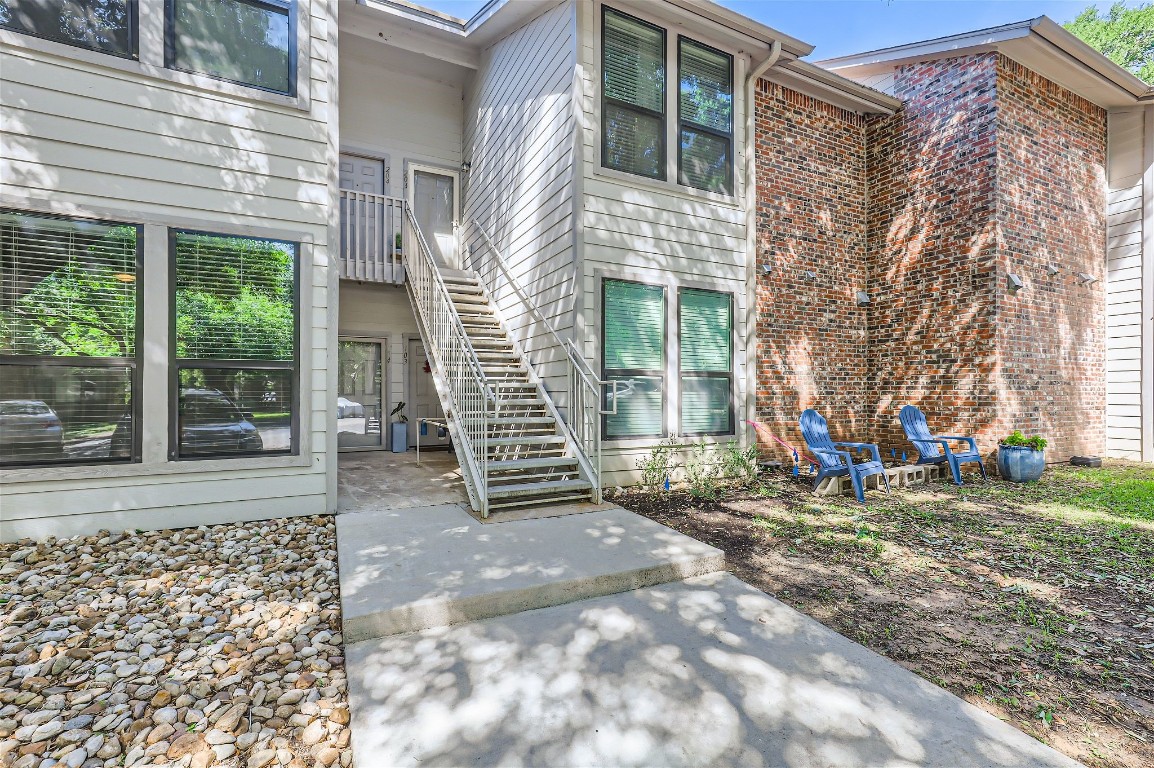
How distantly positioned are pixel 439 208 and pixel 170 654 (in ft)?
24.6

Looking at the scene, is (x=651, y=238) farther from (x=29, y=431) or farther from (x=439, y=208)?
(x=29, y=431)

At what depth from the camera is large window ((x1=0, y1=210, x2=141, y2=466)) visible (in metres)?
3.62

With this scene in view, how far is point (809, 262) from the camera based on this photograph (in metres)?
7.31

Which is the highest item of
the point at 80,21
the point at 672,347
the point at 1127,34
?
the point at 1127,34

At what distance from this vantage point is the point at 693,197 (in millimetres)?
6086

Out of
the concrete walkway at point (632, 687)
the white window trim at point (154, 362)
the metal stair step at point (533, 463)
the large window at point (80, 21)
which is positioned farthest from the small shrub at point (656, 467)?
the large window at point (80, 21)

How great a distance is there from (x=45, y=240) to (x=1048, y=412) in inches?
432

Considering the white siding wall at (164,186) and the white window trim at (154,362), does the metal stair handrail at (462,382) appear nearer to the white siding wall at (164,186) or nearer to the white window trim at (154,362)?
the white siding wall at (164,186)

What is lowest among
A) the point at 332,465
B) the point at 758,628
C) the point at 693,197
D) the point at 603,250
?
the point at 758,628

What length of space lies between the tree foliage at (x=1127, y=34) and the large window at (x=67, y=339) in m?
21.1

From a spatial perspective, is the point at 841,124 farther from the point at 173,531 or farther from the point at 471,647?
the point at 173,531

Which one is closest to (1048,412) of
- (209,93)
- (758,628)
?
(758,628)

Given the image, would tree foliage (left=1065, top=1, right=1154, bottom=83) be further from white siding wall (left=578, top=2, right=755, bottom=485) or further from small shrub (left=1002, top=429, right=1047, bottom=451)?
white siding wall (left=578, top=2, right=755, bottom=485)

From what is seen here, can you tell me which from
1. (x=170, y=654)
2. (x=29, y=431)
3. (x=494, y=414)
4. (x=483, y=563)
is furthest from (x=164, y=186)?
(x=483, y=563)
